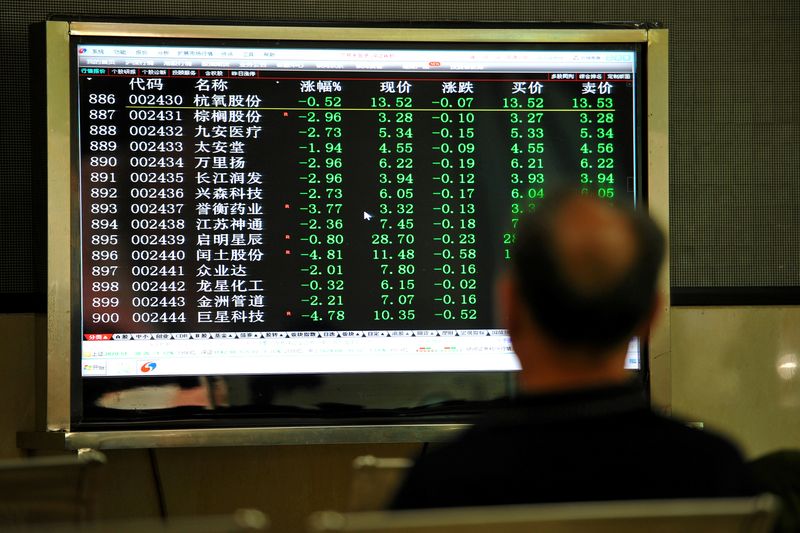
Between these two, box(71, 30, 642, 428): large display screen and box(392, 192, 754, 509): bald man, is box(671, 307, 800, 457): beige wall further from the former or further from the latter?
box(392, 192, 754, 509): bald man

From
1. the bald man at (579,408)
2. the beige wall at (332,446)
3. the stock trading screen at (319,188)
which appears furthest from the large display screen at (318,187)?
the bald man at (579,408)

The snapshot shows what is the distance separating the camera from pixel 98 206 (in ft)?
7.00

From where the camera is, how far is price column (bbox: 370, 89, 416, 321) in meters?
2.19

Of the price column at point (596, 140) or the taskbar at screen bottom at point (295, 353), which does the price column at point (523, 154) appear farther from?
the taskbar at screen bottom at point (295, 353)

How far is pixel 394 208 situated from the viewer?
7.22ft

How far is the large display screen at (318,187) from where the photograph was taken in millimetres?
2141

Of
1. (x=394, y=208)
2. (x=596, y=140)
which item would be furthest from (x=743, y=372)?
(x=394, y=208)

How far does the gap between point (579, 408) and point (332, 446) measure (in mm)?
1464

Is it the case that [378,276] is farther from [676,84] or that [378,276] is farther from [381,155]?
[676,84]

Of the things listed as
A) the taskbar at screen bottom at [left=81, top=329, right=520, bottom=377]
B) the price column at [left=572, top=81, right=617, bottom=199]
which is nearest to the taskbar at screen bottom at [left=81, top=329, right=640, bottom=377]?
the taskbar at screen bottom at [left=81, top=329, right=520, bottom=377]

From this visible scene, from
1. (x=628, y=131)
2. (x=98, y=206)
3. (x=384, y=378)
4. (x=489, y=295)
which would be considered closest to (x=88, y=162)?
(x=98, y=206)

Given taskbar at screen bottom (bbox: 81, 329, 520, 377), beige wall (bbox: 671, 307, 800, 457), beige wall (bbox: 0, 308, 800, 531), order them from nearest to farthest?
taskbar at screen bottom (bbox: 81, 329, 520, 377) → beige wall (bbox: 0, 308, 800, 531) → beige wall (bbox: 671, 307, 800, 457)

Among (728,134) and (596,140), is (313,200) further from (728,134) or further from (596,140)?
(728,134)

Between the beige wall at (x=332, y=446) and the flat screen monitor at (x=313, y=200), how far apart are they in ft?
0.80
